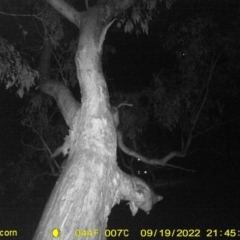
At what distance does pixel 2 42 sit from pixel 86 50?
5.83 feet

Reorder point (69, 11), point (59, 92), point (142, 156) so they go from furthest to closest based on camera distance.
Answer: point (142, 156) → point (59, 92) → point (69, 11)

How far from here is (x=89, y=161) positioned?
11.1 feet

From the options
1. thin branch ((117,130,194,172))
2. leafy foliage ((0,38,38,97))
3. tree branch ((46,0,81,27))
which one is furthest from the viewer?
thin branch ((117,130,194,172))

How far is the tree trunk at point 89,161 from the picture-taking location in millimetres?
3123

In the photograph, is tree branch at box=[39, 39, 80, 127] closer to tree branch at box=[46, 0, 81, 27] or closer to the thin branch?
tree branch at box=[46, 0, 81, 27]

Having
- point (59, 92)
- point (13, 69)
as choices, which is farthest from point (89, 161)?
point (13, 69)

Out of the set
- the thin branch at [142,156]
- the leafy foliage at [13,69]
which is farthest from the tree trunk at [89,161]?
the thin branch at [142,156]

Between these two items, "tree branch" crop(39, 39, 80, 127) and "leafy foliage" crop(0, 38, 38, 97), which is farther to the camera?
"leafy foliage" crop(0, 38, 38, 97)

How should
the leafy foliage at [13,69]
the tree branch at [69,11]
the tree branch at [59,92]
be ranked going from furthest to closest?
1. the leafy foliage at [13,69]
2. the tree branch at [69,11]
3. the tree branch at [59,92]

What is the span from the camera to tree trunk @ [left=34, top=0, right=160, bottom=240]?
3123mm

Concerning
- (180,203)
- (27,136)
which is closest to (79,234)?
(27,136)

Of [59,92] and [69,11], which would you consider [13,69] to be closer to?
[59,92]

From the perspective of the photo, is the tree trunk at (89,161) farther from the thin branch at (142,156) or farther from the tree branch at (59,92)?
the thin branch at (142,156)

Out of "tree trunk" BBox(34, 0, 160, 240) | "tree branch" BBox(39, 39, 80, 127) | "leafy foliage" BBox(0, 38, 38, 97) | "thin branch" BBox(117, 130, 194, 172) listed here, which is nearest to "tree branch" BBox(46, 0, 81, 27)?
"tree trunk" BBox(34, 0, 160, 240)
